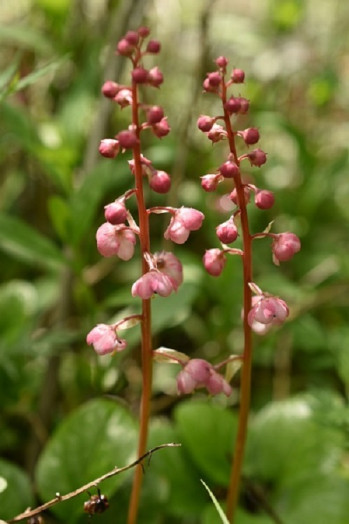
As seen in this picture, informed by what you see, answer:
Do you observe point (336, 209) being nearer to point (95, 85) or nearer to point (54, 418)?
point (95, 85)

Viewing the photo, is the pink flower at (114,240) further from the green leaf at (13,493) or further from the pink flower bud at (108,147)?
the green leaf at (13,493)

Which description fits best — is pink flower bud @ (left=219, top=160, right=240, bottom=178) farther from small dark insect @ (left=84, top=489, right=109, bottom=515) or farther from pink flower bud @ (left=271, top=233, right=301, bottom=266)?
small dark insect @ (left=84, top=489, right=109, bottom=515)

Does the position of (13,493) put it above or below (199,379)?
below

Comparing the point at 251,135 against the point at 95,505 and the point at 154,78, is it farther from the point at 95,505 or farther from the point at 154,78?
the point at 95,505

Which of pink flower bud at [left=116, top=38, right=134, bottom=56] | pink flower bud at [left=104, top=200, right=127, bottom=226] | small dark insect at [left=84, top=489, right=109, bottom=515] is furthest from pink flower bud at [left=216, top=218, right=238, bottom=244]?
small dark insect at [left=84, top=489, right=109, bottom=515]

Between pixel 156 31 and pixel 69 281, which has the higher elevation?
pixel 156 31

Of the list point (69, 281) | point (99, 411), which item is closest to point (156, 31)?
point (69, 281)

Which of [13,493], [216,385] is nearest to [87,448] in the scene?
[13,493]
